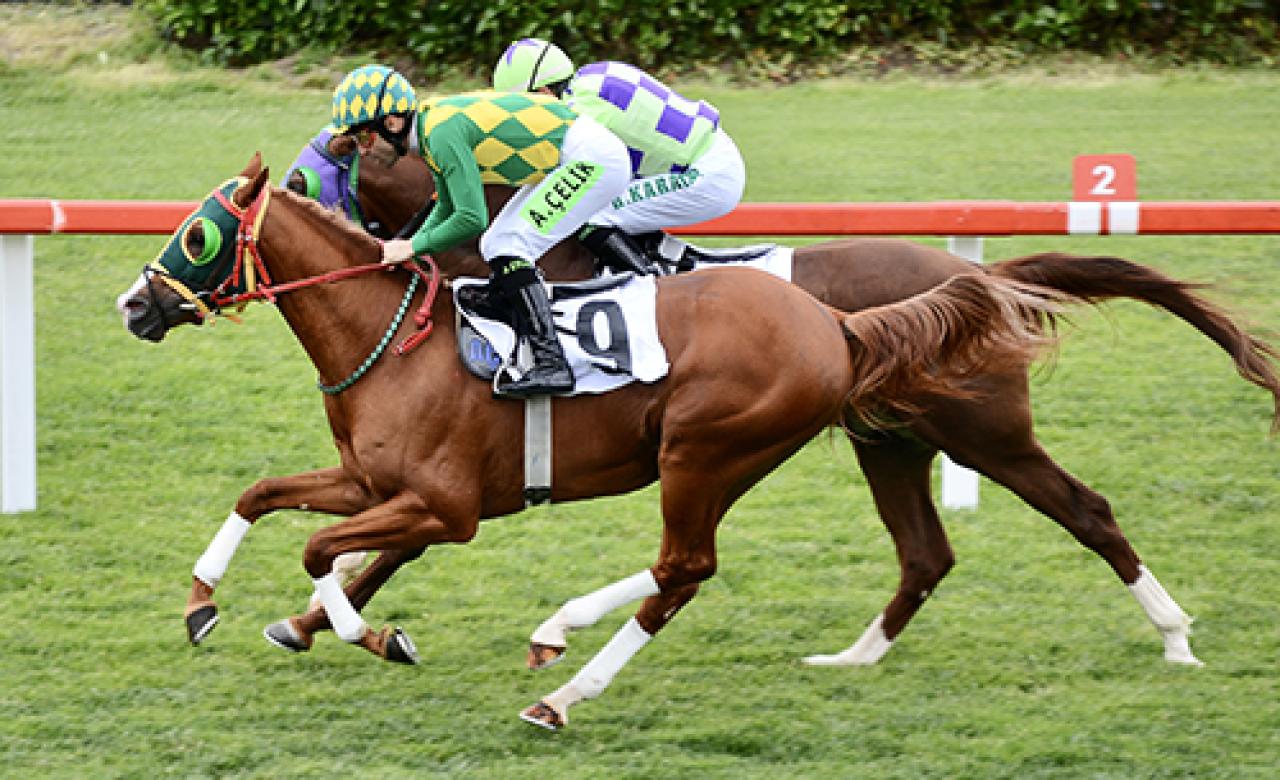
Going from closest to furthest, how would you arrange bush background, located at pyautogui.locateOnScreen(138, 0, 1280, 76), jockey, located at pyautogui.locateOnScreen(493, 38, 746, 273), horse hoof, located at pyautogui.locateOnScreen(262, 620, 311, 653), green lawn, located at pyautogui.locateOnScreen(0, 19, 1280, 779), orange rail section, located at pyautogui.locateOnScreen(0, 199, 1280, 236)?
green lawn, located at pyautogui.locateOnScreen(0, 19, 1280, 779)
horse hoof, located at pyautogui.locateOnScreen(262, 620, 311, 653)
jockey, located at pyautogui.locateOnScreen(493, 38, 746, 273)
orange rail section, located at pyautogui.locateOnScreen(0, 199, 1280, 236)
bush background, located at pyautogui.locateOnScreen(138, 0, 1280, 76)

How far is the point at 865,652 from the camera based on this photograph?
555cm

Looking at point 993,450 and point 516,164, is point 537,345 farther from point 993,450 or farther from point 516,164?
point 993,450

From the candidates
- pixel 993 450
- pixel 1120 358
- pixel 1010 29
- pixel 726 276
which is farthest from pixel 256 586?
pixel 1010 29

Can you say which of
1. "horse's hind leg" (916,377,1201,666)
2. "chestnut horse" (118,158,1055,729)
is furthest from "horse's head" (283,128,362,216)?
"horse's hind leg" (916,377,1201,666)

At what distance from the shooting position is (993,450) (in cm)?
543

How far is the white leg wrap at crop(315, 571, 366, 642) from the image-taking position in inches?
193

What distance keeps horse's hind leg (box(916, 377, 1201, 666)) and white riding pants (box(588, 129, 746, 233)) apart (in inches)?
39.7

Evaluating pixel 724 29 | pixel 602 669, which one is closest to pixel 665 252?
pixel 602 669

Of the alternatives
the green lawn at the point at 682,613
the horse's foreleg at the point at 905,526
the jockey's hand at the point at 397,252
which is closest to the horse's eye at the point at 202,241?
the jockey's hand at the point at 397,252

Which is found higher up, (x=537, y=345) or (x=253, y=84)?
(x=537, y=345)

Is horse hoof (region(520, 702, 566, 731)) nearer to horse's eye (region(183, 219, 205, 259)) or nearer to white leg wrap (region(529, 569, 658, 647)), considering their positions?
white leg wrap (region(529, 569, 658, 647))

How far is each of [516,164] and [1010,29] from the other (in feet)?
28.4

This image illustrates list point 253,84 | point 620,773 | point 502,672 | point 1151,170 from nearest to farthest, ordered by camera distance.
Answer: point 620,773 < point 502,672 < point 1151,170 < point 253,84

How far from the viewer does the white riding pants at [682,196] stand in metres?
5.59
